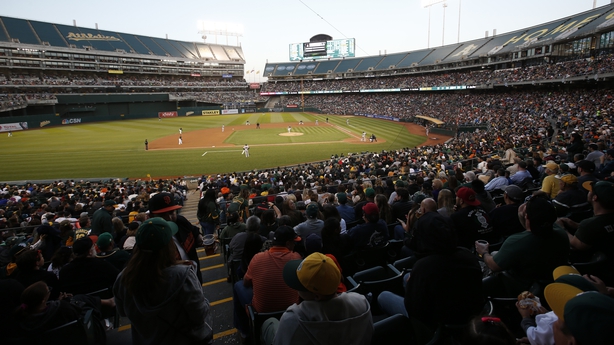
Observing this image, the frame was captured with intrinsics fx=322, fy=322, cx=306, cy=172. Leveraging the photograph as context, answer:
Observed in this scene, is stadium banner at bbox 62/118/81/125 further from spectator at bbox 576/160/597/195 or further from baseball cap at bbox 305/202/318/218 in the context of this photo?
spectator at bbox 576/160/597/195

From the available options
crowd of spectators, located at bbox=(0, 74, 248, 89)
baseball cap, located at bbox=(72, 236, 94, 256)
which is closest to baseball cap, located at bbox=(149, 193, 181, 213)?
baseball cap, located at bbox=(72, 236, 94, 256)

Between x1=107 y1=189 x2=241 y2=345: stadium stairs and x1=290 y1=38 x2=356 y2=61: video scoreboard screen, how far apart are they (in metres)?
101

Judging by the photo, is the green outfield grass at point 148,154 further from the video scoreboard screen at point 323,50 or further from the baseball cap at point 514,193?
the video scoreboard screen at point 323,50

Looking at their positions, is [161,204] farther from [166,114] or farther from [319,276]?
[166,114]

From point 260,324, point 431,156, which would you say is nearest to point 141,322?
point 260,324

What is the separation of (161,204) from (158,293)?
5.97 feet

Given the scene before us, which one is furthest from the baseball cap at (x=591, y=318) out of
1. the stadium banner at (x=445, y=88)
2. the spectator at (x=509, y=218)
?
the stadium banner at (x=445, y=88)

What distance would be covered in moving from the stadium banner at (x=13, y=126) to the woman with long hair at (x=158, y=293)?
214 feet

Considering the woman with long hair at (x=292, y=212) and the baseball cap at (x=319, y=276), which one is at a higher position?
the baseball cap at (x=319, y=276)

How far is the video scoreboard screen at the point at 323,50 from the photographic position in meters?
99.3

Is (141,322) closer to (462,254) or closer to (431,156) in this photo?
(462,254)

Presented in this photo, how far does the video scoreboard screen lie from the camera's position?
326ft

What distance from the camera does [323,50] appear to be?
102 metres

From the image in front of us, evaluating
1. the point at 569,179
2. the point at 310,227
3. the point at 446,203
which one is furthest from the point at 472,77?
the point at 310,227
